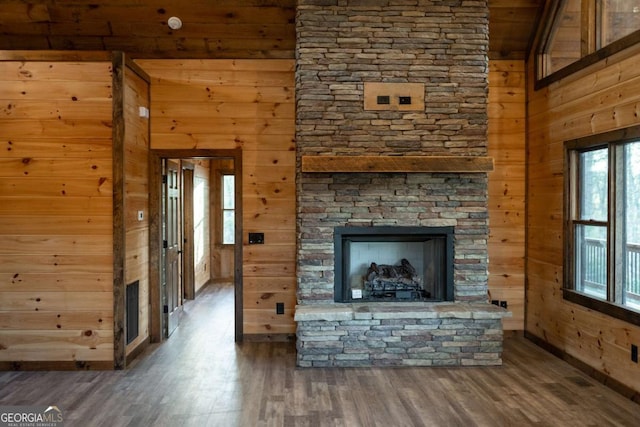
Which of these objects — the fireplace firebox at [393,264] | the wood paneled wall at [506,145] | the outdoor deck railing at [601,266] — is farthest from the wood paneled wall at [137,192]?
the outdoor deck railing at [601,266]

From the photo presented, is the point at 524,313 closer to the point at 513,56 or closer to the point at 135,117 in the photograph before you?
the point at 513,56

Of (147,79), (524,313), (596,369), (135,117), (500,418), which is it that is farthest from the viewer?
(524,313)

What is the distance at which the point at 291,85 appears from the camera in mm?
4793

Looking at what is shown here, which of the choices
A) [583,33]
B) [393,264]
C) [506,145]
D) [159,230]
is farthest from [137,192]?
[583,33]

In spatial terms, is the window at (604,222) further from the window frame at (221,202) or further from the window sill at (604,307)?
the window frame at (221,202)

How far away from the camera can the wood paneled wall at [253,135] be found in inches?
188

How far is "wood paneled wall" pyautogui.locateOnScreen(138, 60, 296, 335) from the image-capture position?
4.77 metres

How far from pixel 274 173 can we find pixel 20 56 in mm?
2488

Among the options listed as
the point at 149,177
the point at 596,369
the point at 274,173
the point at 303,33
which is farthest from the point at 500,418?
the point at 149,177

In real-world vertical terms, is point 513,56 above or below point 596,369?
above

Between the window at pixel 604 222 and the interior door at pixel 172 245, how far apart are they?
13.1 feet

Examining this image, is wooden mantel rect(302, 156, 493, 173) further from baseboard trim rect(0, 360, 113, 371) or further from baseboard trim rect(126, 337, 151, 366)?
baseboard trim rect(0, 360, 113, 371)

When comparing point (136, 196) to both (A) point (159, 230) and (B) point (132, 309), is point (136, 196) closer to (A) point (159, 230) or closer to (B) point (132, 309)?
(A) point (159, 230)

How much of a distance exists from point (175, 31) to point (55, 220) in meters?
2.14
